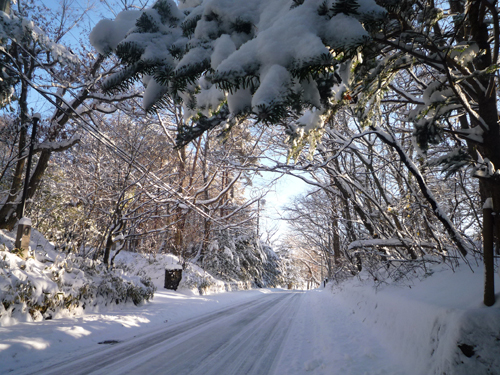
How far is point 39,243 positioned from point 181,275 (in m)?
6.36

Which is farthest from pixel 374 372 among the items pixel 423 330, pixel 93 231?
pixel 93 231

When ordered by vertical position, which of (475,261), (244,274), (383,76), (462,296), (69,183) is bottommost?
(244,274)

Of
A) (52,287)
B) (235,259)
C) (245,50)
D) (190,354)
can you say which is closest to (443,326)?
(245,50)

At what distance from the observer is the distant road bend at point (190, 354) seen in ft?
10.5

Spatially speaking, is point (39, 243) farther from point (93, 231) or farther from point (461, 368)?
point (461, 368)

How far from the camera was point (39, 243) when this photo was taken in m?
8.68

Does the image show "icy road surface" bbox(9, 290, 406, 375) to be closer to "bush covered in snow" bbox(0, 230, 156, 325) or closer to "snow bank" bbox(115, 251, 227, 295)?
"bush covered in snow" bbox(0, 230, 156, 325)

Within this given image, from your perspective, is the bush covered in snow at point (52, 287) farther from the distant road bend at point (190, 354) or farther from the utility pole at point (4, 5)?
the utility pole at point (4, 5)

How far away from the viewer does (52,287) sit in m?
5.38

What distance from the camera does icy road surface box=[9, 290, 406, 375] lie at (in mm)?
3201

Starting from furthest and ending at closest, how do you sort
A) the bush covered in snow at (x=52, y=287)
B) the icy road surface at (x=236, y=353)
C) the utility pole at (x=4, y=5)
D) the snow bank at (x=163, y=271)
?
the snow bank at (x=163, y=271) < the utility pole at (x=4, y=5) < the bush covered in snow at (x=52, y=287) < the icy road surface at (x=236, y=353)

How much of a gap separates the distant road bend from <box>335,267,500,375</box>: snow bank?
1.69m

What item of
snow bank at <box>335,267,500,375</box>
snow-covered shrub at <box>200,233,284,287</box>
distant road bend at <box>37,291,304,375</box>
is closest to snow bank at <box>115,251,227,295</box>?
snow-covered shrub at <box>200,233,284,287</box>

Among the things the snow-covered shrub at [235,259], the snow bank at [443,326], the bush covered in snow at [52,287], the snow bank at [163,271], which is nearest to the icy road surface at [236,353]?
the snow bank at [443,326]
